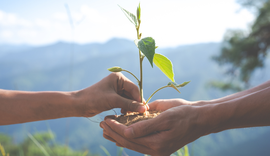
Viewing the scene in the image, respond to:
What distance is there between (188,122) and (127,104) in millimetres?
246

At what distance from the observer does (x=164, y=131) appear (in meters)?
0.60

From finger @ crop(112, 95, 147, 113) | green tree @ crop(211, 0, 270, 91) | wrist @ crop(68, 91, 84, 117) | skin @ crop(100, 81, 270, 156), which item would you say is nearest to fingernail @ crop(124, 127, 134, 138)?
skin @ crop(100, 81, 270, 156)

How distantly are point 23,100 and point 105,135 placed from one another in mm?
374

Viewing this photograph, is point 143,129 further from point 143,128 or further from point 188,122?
point 188,122

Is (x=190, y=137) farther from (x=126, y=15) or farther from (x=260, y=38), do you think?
(x=260, y=38)

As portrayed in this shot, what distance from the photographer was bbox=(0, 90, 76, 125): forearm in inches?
31.4

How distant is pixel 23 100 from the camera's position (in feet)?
2.63

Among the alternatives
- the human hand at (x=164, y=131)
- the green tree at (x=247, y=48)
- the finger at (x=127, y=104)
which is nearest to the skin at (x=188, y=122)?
the human hand at (x=164, y=131)

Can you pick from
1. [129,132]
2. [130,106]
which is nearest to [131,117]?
[130,106]

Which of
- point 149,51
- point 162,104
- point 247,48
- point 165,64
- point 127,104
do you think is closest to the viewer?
point 149,51

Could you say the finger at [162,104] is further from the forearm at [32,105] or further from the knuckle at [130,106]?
the forearm at [32,105]

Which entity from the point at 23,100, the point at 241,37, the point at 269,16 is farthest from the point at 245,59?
the point at 23,100

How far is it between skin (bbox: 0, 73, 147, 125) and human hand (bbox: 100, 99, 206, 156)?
15cm

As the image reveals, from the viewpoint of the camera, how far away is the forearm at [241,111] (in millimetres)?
Result: 589
